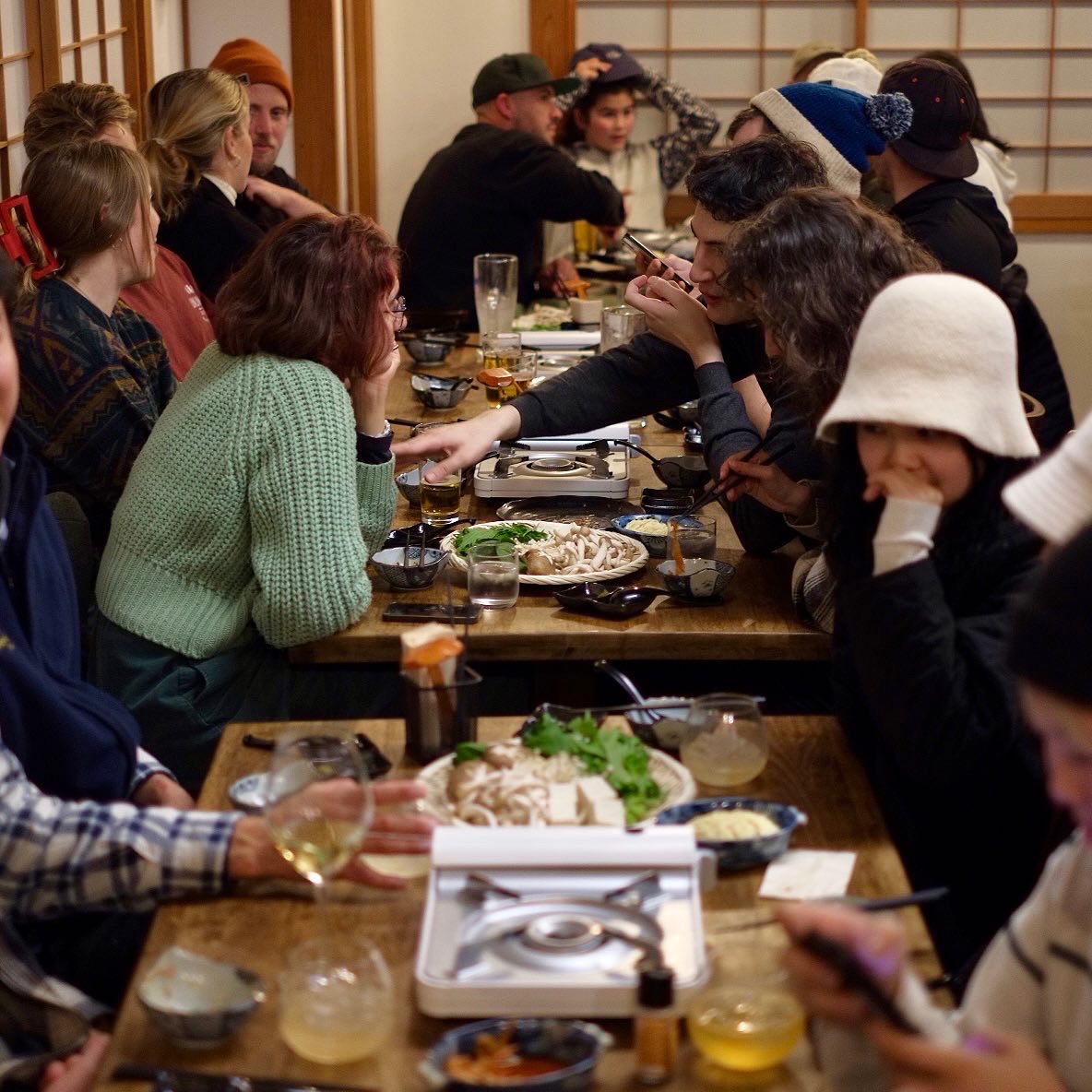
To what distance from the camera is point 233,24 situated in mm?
5906

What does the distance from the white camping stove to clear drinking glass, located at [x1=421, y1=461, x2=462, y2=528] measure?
0.43ft

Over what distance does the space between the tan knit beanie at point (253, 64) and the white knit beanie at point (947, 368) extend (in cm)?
400

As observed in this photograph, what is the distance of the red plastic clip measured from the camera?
9.62 ft

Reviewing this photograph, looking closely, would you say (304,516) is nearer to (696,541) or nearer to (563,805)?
(696,541)

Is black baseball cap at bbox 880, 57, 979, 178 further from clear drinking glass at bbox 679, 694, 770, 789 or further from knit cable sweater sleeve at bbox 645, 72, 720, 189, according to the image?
knit cable sweater sleeve at bbox 645, 72, 720, 189

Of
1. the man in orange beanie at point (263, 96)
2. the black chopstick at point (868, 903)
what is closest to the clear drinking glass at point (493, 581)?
the black chopstick at point (868, 903)

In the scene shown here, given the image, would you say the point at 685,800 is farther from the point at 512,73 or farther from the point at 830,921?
the point at 512,73

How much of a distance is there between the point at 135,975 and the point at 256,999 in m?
0.12

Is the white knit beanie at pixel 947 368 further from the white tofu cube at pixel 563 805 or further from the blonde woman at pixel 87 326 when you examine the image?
the blonde woman at pixel 87 326

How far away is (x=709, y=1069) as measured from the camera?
3.90 feet

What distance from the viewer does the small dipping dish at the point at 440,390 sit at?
11.9 feet

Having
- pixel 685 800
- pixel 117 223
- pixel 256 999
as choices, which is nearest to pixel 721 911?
pixel 685 800

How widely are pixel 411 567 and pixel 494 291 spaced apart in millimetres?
2139

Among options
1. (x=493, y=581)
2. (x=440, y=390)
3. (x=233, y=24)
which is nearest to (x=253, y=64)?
(x=233, y=24)
